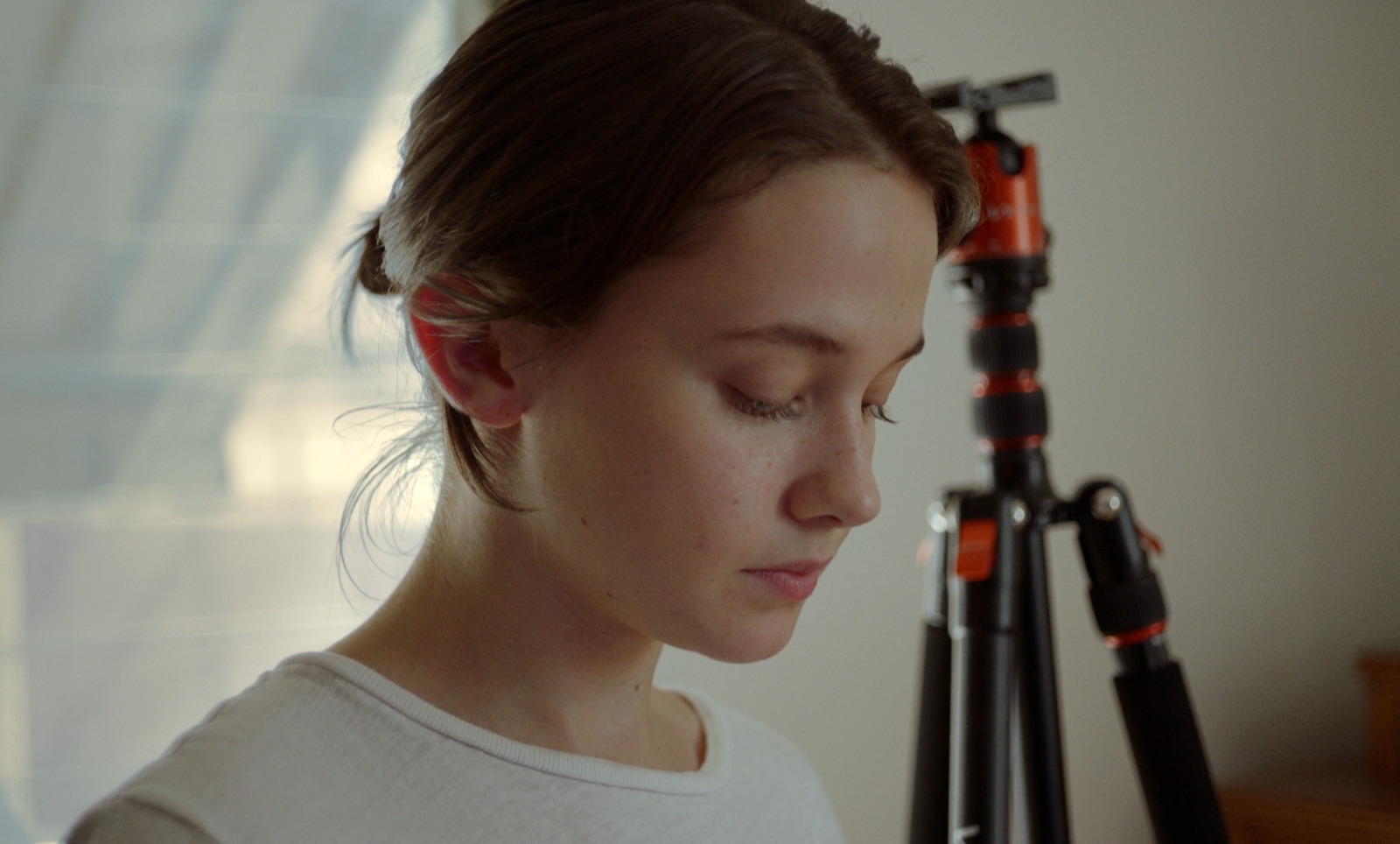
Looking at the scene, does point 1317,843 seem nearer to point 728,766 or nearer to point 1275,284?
point 1275,284

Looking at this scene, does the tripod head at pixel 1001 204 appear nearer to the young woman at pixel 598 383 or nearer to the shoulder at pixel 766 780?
the young woman at pixel 598 383

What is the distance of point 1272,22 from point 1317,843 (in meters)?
1.38

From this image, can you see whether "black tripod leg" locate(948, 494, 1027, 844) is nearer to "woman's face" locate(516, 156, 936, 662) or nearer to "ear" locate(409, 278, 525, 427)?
"woman's face" locate(516, 156, 936, 662)

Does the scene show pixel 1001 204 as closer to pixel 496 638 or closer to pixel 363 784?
pixel 496 638

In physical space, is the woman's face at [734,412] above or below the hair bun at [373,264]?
below

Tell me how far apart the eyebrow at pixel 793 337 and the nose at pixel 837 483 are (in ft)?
0.14

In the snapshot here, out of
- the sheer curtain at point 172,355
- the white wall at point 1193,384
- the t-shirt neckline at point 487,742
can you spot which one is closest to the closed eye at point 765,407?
the t-shirt neckline at point 487,742

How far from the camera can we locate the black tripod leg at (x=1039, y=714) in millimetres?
979

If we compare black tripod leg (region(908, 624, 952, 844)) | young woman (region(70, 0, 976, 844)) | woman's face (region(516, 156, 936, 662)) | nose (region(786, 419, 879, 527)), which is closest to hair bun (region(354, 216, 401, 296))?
young woman (region(70, 0, 976, 844))

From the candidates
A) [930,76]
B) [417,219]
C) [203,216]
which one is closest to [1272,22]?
[930,76]

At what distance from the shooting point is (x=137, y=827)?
51 centimetres

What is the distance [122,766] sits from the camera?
4.27 ft

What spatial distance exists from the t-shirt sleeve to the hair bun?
0.33m

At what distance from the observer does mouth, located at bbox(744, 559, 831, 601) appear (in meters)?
0.61
